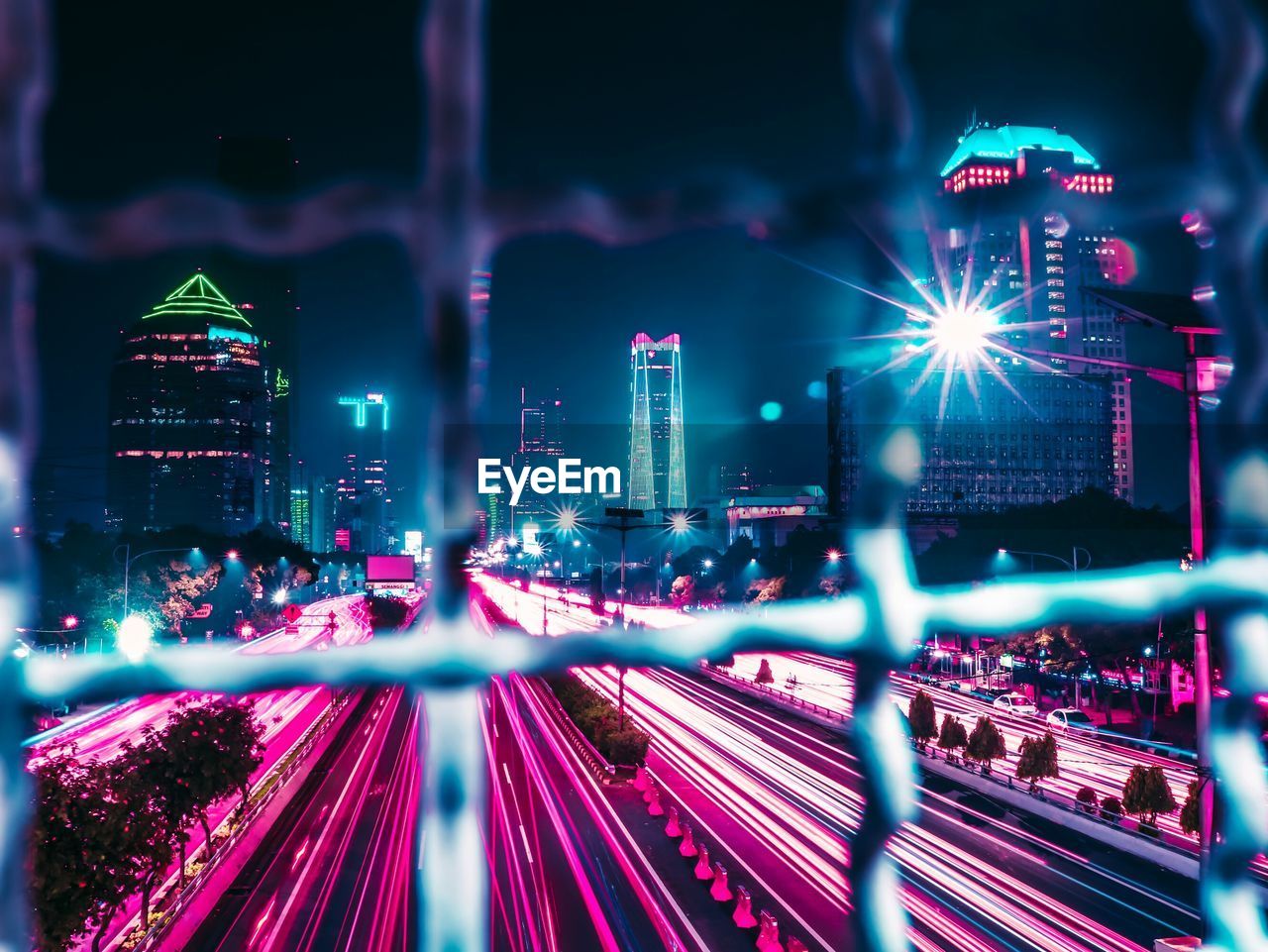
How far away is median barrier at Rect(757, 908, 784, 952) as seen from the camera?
10312mm

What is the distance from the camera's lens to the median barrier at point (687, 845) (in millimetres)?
14086

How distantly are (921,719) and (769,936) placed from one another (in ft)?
31.8

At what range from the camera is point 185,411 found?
15.3 metres

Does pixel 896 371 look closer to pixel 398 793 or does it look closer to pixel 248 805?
pixel 248 805

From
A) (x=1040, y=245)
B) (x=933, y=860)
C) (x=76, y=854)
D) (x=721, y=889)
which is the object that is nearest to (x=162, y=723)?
(x=76, y=854)

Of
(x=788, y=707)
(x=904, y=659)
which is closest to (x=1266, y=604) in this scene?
(x=904, y=659)

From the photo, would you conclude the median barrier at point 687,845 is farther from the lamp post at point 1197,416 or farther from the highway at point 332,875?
the lamp post at point 1197,416

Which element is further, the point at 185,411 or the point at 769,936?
the point at 185,411

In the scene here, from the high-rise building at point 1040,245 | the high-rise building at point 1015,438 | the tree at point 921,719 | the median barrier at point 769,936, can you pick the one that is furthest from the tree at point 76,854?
the high-rise building at point 1015,438

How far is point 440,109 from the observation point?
849 mm

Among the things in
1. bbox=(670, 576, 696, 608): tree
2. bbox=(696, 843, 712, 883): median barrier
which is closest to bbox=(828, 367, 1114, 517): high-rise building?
bbox=(670, 576, 696, 608): tree

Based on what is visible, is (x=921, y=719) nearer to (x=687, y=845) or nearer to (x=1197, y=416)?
(x=687, y=845)

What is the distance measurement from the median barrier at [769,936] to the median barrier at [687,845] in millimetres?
3396

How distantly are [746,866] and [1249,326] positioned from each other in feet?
45.5
